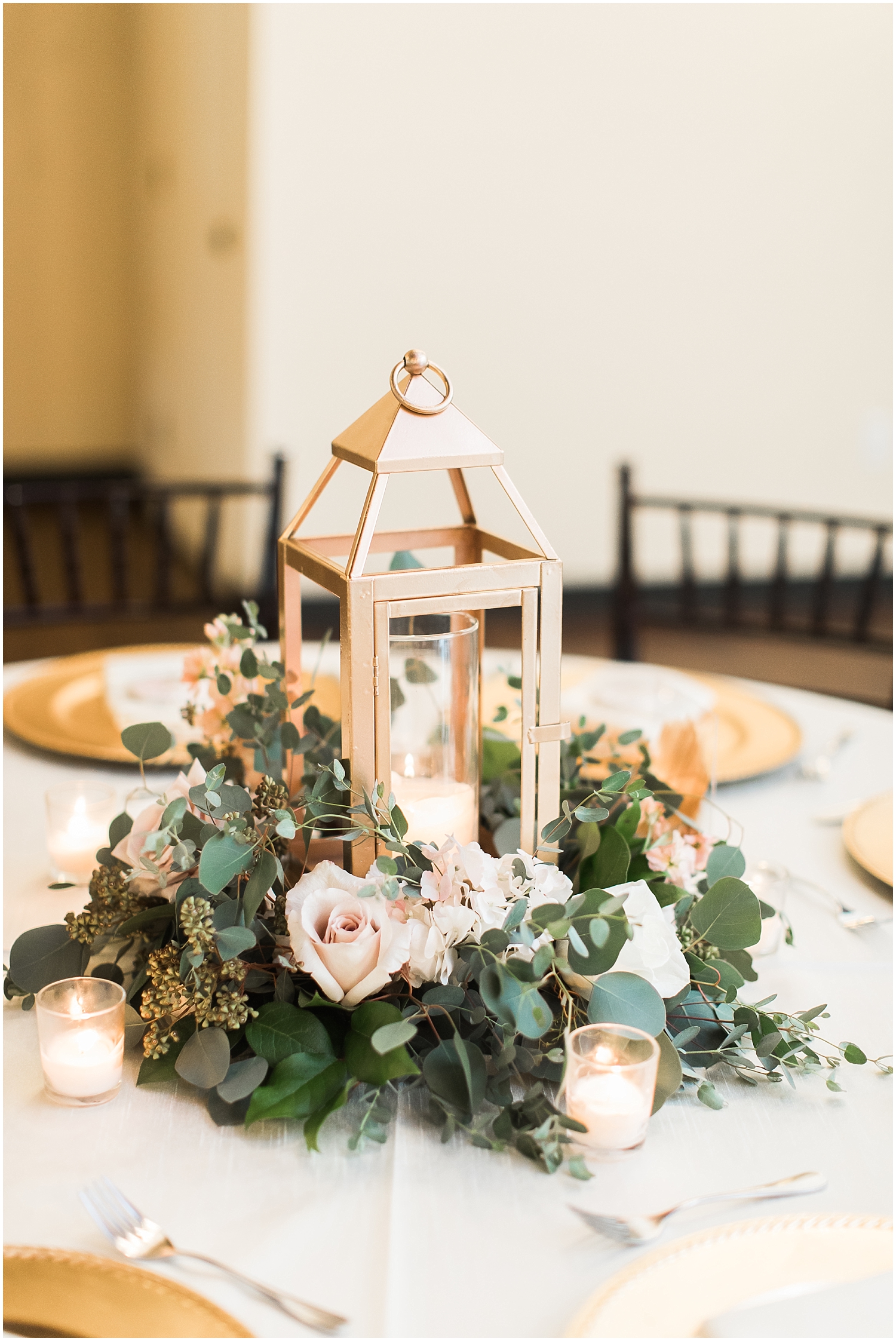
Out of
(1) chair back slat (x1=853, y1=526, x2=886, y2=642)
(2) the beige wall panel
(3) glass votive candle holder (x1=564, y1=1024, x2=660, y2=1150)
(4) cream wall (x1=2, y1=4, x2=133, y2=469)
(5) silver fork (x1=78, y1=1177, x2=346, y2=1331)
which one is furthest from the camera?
(4) cream wall (x1=2, y1=4, x2=133, y2=469)

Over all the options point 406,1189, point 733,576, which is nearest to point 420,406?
point 406,1189

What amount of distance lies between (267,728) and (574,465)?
148 inches

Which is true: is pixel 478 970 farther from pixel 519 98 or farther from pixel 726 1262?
pixel 519 98

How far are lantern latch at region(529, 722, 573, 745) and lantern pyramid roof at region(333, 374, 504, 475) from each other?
0.18 meters

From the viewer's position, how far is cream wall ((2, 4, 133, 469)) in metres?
6.45

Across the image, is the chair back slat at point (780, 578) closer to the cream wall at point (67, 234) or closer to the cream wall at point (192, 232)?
the cream wall at point (192, 232)

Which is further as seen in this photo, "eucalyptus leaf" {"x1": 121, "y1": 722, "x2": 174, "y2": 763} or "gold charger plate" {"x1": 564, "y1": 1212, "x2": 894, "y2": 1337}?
"eucalyptus leaf" {"x1": 121, "y1": 722, "x2": 174, "y2": 763}

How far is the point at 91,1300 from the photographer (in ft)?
1.80

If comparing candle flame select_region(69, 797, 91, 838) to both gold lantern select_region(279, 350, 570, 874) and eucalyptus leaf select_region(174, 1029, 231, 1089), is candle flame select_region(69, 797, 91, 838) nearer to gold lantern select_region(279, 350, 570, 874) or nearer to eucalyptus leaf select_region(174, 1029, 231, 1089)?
gold lantern select_region(279, 350, 570, 874)

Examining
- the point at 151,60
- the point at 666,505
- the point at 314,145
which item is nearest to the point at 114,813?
the point at 666,505

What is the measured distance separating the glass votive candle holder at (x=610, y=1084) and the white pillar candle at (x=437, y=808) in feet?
0.60

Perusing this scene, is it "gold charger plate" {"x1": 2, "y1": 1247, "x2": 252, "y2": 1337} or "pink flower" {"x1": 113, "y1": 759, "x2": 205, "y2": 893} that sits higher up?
"pink flower" {"x1": 113, "y1": 759, "x2": 205, "y2": 893}

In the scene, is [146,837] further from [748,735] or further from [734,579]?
[734,579]

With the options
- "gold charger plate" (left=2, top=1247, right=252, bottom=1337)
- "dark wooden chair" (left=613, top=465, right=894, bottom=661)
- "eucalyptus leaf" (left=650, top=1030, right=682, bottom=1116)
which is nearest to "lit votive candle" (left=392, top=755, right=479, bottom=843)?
"eucalyptus leaf" (left=650, top=1030, right=682, bottom=1116)
